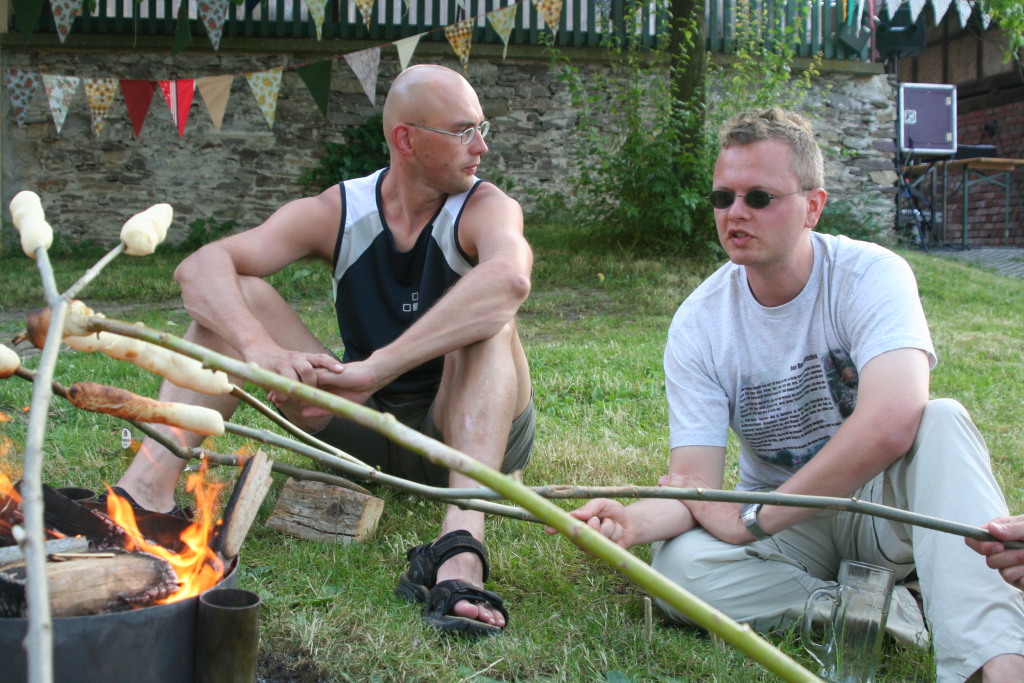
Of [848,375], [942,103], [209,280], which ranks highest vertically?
[942,103]

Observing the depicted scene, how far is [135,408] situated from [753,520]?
1.62m

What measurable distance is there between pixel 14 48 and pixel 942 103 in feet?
39.0

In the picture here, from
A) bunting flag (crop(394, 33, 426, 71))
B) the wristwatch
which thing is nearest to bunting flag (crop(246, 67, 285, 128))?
bunting flag (crop(394, 33, 426, 71))

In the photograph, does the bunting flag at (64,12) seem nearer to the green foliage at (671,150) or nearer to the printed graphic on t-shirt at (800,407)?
the green foliage at (671,150)

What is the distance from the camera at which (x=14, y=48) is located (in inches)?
401

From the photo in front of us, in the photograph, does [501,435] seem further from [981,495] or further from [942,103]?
[942,103]

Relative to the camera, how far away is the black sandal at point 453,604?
2.07 metres

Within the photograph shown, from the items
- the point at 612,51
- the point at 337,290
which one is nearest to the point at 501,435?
the point at 337,290

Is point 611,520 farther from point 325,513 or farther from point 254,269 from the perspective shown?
point 254,269

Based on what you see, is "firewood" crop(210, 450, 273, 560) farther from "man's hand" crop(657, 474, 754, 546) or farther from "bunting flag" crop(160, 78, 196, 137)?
"bunting flag" crop(160, 78, 196, 137)

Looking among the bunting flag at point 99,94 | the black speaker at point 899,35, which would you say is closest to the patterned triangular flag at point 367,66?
the bunting flag at point 99,94

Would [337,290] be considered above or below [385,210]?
below

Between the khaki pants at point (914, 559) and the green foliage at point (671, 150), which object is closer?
the khaki pants at point (914, 559)

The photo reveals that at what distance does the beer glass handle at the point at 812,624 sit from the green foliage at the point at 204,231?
945 cm
